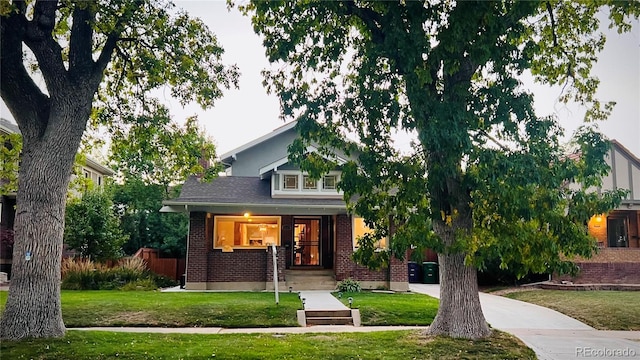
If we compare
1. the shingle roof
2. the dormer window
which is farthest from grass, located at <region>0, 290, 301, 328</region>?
the dormer window

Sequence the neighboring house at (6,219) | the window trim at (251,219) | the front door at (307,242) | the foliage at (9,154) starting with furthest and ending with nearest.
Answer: the neighboring house at (6,219)
the front door at (307,242)
the window trim at (251,219)
the foliage at (9,154)

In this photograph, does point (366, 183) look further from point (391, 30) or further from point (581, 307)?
point (581, 307)

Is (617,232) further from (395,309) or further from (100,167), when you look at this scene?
(100,167)

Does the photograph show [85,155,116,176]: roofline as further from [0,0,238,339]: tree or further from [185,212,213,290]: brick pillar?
[0,0,238,339]: tree

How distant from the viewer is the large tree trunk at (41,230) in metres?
8.60

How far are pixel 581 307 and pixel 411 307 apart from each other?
4.94 meters

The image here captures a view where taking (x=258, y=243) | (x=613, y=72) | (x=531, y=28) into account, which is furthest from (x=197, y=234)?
(x=613, y=72)

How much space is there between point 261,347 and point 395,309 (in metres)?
4.72

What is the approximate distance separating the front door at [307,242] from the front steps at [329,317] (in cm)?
711

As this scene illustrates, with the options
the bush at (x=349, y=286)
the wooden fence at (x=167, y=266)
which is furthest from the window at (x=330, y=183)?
the wooden fence at (x=167, y=266)

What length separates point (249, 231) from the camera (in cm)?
1900

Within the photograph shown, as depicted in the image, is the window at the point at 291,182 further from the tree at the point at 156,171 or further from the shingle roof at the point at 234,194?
the tree at the point at 156,171

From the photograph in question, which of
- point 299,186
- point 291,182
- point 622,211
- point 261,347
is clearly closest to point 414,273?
point 299,186

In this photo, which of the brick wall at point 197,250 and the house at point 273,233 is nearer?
the brick wall at point 197,250
